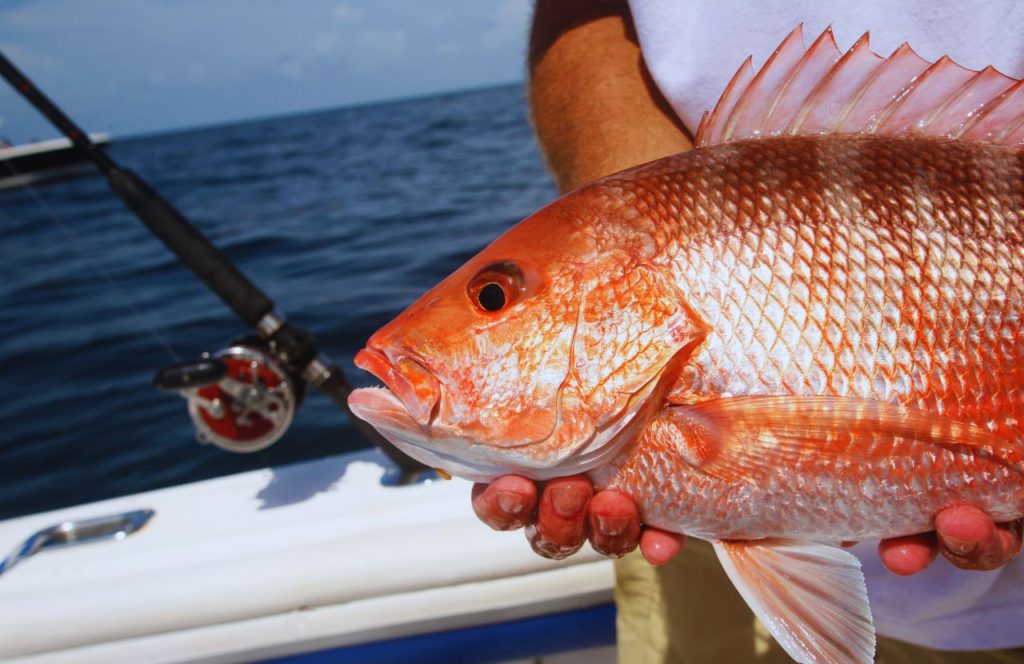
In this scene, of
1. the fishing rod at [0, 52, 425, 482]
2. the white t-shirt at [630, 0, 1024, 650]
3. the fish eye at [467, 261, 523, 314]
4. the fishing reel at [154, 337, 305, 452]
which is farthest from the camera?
the fishing reel at [154, 337, 305, 452]

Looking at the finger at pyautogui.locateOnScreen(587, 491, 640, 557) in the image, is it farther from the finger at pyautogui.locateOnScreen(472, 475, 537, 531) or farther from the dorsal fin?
the dorsal fin

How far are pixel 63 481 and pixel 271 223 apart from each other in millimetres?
9268

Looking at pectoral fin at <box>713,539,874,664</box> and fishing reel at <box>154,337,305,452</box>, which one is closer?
pectoral fin at <box>713,539,874,664</box>

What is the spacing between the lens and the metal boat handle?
7.29 ft

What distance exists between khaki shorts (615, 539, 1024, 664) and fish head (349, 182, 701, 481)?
0.91 metres

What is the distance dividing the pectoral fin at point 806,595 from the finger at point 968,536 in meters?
0.14

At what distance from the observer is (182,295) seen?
917 cm

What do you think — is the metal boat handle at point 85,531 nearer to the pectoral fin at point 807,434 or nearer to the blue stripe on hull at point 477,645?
the blue stripe on hull at point 477,645

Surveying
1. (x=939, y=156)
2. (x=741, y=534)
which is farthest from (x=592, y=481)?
(x=939, y=156)

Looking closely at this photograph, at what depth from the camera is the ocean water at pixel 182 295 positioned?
549 cm

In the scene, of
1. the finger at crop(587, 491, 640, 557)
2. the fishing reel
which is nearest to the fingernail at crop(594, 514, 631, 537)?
the finger at crop(587, 491, 640, 557)

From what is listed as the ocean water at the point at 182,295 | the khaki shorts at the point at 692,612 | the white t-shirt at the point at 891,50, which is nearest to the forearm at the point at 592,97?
the white t-shirt at the point at 891,50

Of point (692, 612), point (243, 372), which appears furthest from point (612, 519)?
point (243, 372)

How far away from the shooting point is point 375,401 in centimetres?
112
